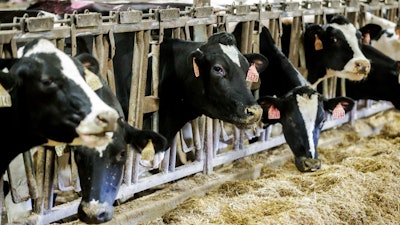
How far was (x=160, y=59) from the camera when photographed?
18.5ft

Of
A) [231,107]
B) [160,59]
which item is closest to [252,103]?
[231,107]

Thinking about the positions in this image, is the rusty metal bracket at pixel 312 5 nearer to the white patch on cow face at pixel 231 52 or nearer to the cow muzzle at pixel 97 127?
the white patch on cow face at pixel 231 52

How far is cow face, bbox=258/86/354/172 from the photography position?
241 inches

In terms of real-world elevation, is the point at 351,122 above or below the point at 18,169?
below

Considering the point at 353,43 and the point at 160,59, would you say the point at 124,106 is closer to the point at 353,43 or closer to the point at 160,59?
the point at 160,59

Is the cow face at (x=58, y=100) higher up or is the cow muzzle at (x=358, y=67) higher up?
the cow face at (x=58, y=100)

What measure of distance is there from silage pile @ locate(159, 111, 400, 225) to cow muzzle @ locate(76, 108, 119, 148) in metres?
1.81

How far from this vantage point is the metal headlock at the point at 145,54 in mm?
4523

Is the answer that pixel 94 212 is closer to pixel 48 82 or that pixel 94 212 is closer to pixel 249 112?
pixel 48 82

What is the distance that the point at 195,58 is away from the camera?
17.4ft

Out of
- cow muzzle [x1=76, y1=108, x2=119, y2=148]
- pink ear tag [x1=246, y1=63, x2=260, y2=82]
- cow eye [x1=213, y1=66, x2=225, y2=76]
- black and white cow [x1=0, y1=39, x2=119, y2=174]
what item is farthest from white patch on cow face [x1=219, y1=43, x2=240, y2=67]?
cow muzzle [x1=76, y1=108, x2=119, y2=148]

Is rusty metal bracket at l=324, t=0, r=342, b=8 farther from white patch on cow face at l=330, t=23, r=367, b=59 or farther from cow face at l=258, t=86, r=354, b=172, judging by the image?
cow face at l=258, t=86, r=354, b=172

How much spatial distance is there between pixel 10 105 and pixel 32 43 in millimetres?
397

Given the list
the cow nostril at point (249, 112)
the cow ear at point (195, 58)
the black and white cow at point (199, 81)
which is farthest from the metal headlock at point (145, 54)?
the cow nostril at point (249, 112)
